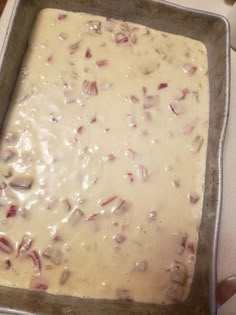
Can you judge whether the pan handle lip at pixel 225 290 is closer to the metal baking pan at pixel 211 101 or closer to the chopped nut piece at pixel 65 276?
the metal baking pan at pixel 211 101

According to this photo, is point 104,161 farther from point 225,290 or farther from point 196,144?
point 225,290

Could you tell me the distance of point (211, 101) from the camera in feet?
3.60

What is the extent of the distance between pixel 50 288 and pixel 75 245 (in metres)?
0.10

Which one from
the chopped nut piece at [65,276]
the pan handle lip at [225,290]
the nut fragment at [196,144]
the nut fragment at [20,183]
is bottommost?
the chopped nut piece at [65,276]

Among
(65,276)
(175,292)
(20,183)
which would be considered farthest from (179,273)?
(20,183)

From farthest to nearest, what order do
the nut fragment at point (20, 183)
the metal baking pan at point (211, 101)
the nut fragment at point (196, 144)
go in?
the nut fragment at point (196, 144) → the nut fragment at point (20, 183) → the metal baking pan at point (211, 101)

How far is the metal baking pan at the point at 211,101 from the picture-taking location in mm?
821

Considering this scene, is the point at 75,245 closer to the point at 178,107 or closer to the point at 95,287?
the point at 95,287

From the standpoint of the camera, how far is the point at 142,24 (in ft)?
3.88

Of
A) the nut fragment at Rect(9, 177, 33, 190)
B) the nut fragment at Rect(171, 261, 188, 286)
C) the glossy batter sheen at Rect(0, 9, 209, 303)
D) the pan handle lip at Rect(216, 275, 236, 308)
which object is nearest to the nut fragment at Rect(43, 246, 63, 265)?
the glossy batter sheen at Rect(0, 9, 209, 303)

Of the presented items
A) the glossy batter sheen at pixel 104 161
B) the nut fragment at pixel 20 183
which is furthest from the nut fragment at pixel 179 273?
the nut fragment at pixel 20 183

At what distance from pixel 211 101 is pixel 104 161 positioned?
339 mm

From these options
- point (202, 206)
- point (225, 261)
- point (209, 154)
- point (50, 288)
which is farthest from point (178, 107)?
point (50, 288)

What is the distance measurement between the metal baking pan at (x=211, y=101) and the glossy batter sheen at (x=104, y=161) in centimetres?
2
